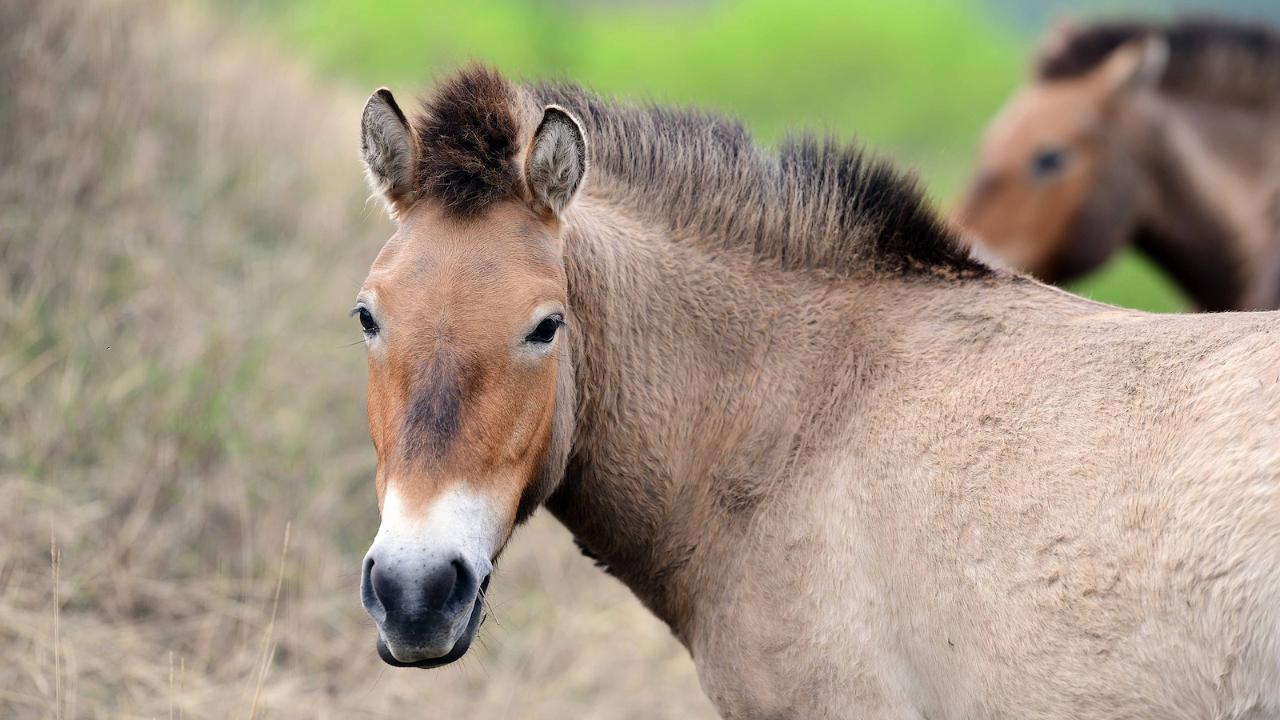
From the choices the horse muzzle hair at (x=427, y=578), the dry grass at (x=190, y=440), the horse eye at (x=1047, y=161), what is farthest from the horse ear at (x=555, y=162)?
the horse eye at (x=1047, y=161)

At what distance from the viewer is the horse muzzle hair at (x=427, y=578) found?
9.78 feet

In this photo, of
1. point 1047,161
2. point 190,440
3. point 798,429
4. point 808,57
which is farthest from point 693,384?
point 808,57

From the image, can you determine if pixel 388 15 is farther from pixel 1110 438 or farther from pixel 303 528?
pixel 1110 438

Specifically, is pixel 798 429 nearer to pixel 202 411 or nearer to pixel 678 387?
pixel 678 387

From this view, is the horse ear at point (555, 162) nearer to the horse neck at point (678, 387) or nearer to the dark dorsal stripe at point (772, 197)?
the horse neck at point (678, 387)

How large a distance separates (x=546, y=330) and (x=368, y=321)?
1.79ft

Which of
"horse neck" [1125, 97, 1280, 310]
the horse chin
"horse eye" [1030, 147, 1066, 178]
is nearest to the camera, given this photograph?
the horse chin

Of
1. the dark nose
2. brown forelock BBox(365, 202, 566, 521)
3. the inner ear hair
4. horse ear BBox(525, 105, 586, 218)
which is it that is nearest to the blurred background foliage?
the inner ear hair

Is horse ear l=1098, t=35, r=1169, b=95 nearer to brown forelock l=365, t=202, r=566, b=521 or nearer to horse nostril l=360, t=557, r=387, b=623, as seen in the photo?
brown forelock l=365, t=202, r=566, b=521

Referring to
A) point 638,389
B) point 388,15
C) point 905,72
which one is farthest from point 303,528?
point 905,72

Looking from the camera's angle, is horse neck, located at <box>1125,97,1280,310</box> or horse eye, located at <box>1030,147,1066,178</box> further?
horse eye, located at <box>1030,147,1066,178</box>

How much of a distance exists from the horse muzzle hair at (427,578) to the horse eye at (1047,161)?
7.47 metres

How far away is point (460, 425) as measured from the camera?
3.24 meters

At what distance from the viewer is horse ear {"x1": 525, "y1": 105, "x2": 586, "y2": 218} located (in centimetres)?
357
